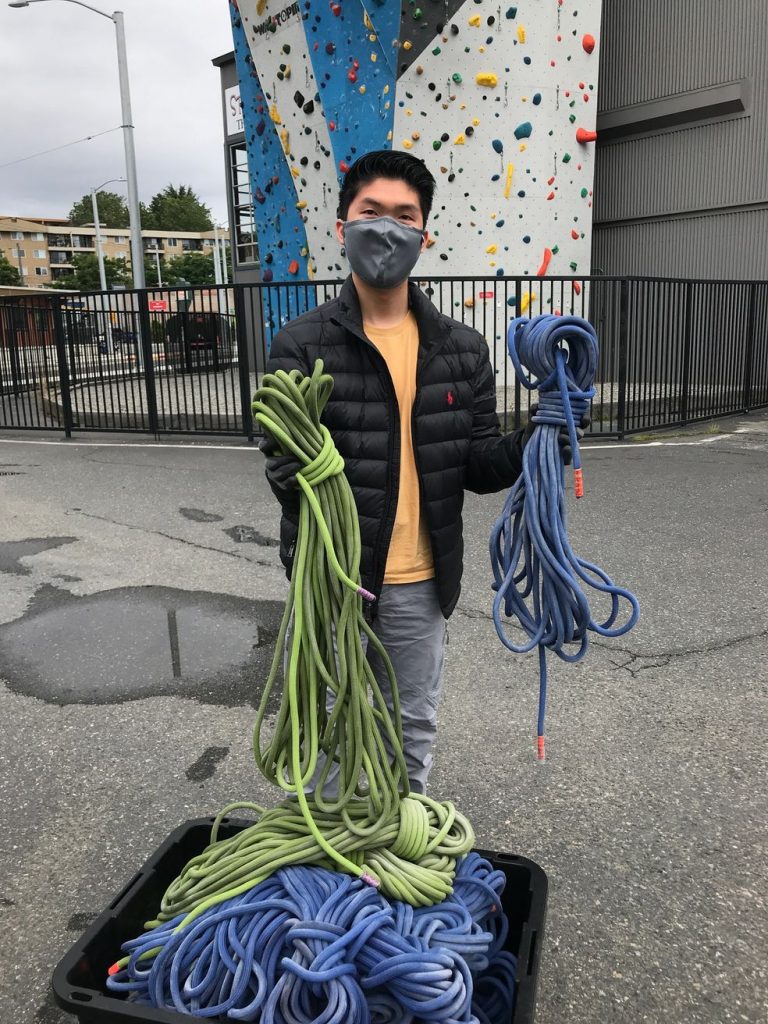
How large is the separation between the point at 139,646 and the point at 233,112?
19984mm

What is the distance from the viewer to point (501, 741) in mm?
3277

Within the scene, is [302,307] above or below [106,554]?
above

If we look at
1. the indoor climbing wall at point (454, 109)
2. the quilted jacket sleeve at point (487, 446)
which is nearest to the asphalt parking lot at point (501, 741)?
the quilted jacket sleeve at point (487, 446)

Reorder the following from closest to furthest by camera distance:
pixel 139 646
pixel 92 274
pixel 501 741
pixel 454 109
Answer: pixel 501 741 < pixel 139 646 < pixel 454 109 < pixel 92 274

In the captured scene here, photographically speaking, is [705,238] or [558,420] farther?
[705,238]

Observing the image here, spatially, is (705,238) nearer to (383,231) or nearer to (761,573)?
(761,573)

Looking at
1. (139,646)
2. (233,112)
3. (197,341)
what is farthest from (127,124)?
(139,646)

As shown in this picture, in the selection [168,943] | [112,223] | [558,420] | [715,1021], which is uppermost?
[112,223]

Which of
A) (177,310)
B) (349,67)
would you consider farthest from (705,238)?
(177,310)

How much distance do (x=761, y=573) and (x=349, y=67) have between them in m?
9.69

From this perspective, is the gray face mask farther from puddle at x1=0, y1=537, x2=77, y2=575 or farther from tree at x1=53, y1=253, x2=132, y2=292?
tree at x1=53, y1=253, x2=132, y2=292

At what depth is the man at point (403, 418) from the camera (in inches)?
82.2

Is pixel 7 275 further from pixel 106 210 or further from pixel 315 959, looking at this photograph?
pixel 315 959

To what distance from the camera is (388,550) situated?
2205mm
